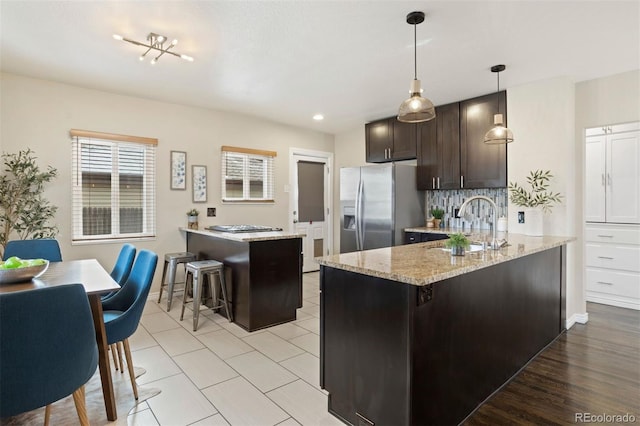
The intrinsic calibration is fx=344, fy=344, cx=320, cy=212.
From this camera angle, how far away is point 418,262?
77.3 inches

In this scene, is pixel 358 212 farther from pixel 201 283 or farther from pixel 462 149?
pixel 201 283

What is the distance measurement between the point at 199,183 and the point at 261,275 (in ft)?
6.48

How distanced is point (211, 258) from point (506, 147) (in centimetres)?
361

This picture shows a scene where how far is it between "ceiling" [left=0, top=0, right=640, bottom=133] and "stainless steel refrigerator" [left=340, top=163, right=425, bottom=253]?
106 cm

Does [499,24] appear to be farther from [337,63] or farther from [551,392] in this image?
[551,392]

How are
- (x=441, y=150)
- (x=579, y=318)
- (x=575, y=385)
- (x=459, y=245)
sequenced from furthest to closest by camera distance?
(x=441, y=150), (x=579, y=318), (x=575, y=385), (x=459, y=245)

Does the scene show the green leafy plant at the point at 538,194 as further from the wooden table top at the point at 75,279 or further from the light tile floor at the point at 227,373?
the wooden table top at the point at 75,279

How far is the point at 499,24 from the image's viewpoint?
2488 mm

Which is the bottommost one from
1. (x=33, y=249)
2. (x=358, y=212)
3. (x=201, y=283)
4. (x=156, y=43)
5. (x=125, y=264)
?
(x=201, y=283)

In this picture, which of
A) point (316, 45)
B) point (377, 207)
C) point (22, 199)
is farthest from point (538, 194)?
point (22, 199)

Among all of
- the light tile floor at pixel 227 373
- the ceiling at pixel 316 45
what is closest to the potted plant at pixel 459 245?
the light tile floor at pixel 227 373

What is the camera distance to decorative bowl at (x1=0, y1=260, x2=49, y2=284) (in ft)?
6.31

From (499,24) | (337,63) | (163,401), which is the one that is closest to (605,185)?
(499,24)

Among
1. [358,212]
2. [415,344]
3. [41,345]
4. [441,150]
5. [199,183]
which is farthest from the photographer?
[358,212]
